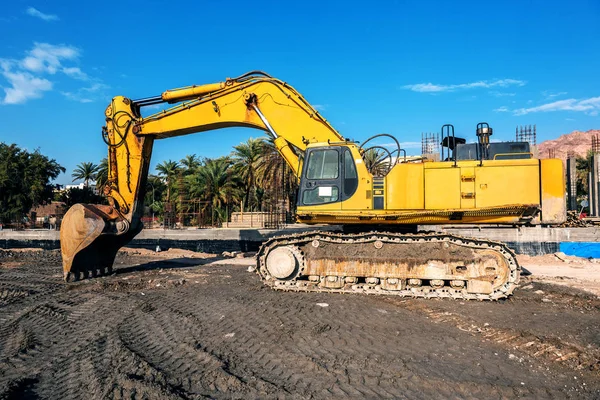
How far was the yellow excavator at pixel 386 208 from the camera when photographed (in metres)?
7.90

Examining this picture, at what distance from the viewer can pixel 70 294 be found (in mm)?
8945

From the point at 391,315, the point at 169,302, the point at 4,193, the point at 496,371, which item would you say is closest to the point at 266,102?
the point at 169,302

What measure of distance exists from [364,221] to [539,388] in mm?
4819

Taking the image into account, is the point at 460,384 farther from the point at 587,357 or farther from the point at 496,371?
the point at 587,357

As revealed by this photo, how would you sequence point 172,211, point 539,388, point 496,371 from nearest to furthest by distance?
point 539,388
point 496,371
point 172,211

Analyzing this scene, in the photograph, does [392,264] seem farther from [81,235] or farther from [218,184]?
[218,184]

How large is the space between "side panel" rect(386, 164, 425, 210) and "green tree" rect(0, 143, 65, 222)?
42.3 metres

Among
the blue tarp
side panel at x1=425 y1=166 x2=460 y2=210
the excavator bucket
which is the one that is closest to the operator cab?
side panel at x1=425 y1=166 x2=460 y2=210

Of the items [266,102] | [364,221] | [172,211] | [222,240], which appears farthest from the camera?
[172,211]

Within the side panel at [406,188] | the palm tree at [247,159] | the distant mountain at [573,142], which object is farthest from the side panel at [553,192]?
the distant mountain at [573,142]

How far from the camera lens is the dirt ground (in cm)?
418

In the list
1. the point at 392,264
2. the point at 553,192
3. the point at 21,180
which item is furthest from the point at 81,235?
the point at 21,180

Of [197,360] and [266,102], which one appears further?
[266,102]

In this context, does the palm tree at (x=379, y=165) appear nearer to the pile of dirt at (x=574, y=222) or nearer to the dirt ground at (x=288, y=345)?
the dirt ground at (x=288, y=345)
